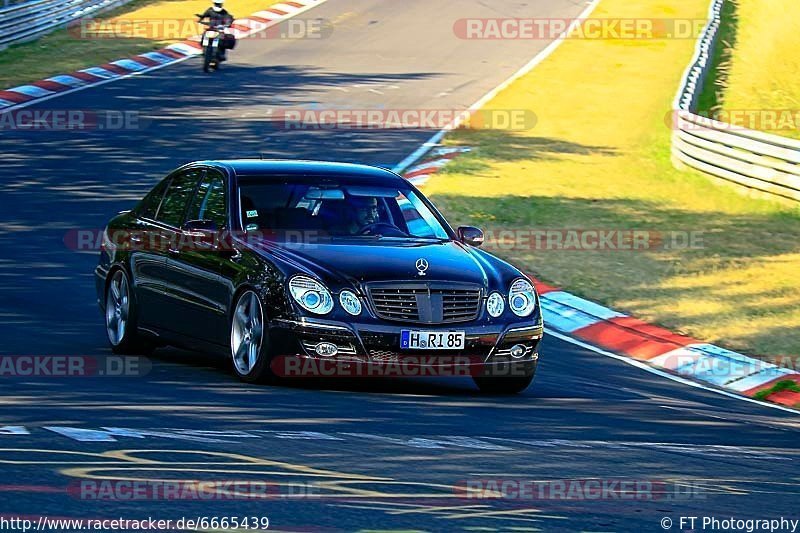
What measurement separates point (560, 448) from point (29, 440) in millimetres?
2698

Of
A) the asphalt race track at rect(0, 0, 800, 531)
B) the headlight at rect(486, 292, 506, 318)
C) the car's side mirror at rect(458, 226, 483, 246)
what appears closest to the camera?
the asphalt race track at rect(0, 0, 800, 531)

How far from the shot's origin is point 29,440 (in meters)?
8.02

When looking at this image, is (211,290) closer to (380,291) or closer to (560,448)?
(380,291)

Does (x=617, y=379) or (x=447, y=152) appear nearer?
(x=617, y=379)

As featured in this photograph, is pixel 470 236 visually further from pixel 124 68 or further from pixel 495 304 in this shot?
pixel 124 68

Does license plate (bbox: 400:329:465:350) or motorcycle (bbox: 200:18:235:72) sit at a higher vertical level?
license plate (bbox: 400:329:465:350)

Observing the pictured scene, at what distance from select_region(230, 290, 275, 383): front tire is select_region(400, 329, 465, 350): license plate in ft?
2.82

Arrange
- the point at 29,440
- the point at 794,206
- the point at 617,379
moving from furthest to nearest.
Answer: the point at 794,206, the point at 617,379, the point at 29,440

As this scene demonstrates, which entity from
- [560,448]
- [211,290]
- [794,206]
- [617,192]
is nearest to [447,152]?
[617,192]

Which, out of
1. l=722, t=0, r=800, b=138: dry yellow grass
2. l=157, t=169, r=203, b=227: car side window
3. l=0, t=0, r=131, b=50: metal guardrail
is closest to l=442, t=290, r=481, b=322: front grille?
l=157, t=169, r=203, b=227: car side window

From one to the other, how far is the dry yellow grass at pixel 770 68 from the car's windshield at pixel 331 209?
19995mm

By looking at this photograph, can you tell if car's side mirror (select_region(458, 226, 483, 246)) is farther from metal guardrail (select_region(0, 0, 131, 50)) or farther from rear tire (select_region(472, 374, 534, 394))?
metal guardrail (select_region(0, 0, 131, 50))

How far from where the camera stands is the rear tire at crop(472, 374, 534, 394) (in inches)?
435

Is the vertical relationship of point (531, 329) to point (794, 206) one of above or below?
above
